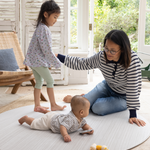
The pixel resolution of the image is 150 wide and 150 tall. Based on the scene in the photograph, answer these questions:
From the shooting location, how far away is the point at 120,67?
184 centimetres

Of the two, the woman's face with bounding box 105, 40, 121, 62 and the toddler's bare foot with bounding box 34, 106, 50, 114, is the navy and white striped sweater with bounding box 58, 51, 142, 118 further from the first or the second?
the toddler's bare foot with bounding box 34, 106, 50, 114

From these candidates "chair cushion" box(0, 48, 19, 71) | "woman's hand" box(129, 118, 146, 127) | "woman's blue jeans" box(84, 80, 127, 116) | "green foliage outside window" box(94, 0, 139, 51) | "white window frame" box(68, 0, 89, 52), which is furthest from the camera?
"green foliage outside window" box(94, 0, 139, 51)

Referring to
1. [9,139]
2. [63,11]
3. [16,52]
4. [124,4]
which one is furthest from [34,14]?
[124,4]

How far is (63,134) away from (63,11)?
2438 mm

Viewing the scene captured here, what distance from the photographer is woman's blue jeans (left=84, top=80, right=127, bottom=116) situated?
197 centimetres

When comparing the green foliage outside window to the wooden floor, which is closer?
the wooden floor

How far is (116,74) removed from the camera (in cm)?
188

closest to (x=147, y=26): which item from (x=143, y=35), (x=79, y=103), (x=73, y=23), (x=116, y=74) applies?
(x=143, y=35)

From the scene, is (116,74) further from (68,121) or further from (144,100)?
(144,100)

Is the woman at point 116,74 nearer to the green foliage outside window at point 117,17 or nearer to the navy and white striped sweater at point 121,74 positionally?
the navy and white striped sweater at point 121,74

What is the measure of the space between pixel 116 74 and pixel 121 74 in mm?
48

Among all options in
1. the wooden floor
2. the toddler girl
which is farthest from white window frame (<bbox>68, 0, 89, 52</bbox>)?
the toddler girl

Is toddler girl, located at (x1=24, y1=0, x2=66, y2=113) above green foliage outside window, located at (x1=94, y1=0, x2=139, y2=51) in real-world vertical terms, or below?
below

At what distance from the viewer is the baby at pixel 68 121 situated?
1.51 m
